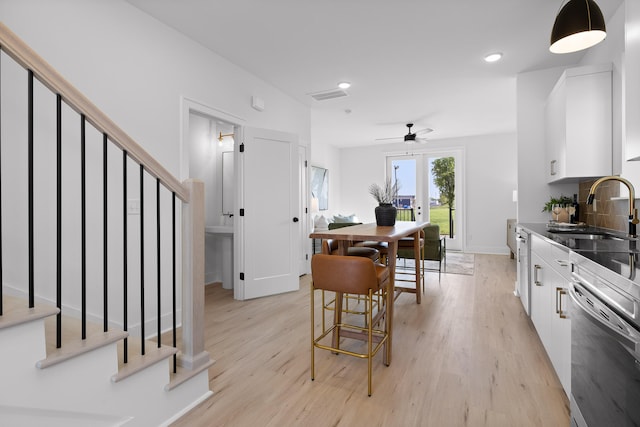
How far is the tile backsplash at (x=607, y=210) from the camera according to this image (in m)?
2.45

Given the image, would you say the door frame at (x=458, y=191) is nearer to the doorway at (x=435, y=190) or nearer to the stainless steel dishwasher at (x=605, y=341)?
the doorway at (x=435, y=190)

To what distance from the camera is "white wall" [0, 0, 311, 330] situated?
6.48 feet

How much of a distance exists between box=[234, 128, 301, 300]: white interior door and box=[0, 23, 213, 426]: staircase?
99 centimetres

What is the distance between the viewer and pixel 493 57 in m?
3.40

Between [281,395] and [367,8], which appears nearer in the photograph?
[281,395]

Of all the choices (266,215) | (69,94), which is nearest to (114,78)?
(69,94)

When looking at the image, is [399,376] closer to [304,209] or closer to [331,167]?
A: [304,209]

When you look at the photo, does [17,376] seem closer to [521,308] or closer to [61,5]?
[61,5]

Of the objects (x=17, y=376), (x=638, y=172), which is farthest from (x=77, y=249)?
(x=638, y=172)

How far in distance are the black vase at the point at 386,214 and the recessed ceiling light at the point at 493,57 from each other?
1.93 metres

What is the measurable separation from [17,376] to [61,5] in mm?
2249

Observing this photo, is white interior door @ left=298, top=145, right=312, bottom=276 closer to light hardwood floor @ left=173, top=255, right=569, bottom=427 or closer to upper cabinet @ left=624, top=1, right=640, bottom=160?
light hardwood floor @ left=173, top=255, right=569, bottom=427

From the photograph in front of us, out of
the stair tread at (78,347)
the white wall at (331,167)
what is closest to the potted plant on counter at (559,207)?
the stair tread at (78,347)

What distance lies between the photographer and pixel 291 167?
4238 mm
